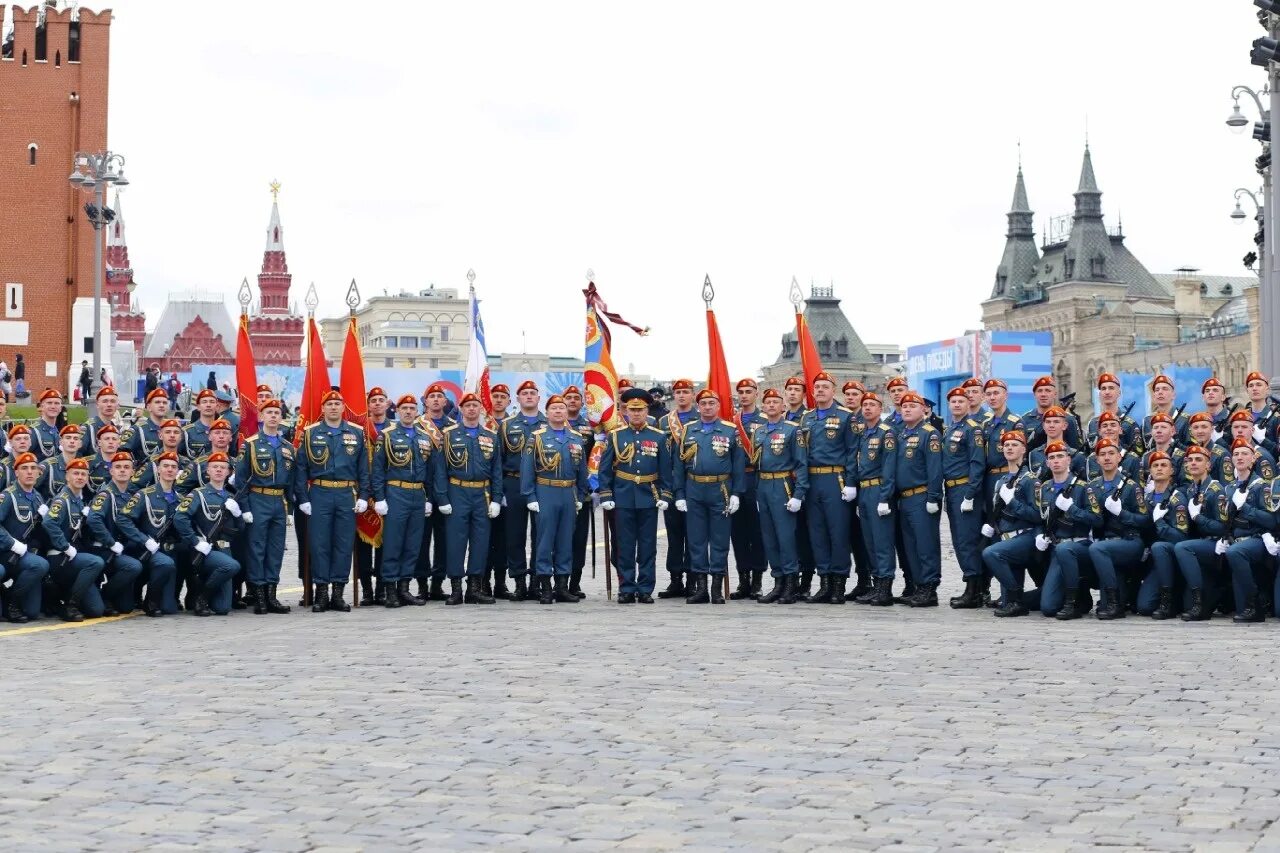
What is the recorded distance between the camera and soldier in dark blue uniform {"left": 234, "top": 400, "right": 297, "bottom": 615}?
44.8ft

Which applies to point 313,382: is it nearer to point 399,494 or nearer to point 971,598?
point 399,494

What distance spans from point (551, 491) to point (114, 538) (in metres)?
3.39

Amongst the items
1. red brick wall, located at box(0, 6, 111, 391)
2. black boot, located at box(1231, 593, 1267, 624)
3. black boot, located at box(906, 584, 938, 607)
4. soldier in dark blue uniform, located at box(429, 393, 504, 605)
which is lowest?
black boot, located at box(1231, 593, 1267, 624)

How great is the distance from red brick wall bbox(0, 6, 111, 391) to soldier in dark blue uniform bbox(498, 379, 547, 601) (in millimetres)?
46599

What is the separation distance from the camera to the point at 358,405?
15.0m

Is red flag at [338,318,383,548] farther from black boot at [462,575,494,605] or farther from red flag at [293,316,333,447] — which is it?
black boot at [462,575,494,605]

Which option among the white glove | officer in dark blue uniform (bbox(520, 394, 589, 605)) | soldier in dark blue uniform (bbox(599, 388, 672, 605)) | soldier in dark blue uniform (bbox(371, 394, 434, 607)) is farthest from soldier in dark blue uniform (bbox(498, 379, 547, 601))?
the white glove

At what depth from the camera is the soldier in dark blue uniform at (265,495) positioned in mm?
13648

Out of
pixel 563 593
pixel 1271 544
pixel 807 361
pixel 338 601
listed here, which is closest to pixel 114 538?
pixel 338 601

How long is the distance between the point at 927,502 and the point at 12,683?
7.18 metres

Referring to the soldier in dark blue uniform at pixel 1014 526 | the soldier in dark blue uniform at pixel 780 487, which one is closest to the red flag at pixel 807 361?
the soldier in dark blue uniform at pixel 780 487

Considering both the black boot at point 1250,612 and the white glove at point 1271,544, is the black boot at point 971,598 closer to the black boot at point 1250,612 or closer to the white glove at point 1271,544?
the black boot at point 1250,612

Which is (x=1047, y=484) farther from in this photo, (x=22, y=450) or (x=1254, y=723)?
(x=22, y=450)

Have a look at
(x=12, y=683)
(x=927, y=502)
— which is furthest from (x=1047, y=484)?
(x=12, y=683)
